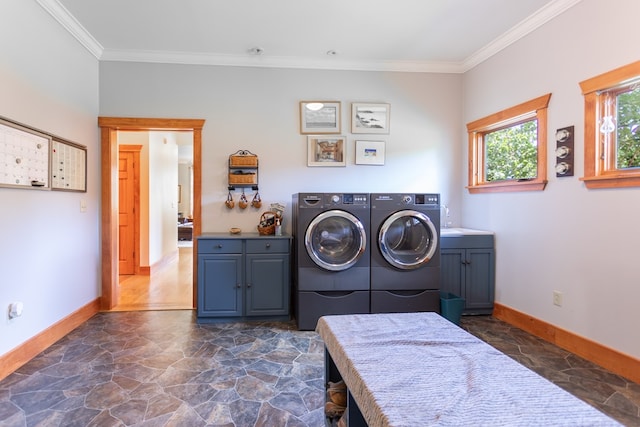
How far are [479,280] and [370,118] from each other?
6.97 ft

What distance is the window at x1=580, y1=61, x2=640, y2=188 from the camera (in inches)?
87.5

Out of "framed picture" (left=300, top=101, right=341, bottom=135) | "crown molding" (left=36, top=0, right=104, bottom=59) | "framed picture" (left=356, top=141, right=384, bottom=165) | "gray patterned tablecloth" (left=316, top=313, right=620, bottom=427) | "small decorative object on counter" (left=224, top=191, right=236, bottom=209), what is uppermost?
"crown molding" (left=36, top=0, right=104, bottom=59)

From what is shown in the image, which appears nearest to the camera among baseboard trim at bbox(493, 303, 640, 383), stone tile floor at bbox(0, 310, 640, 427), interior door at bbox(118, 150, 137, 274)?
stone tile floor at bbox(0, 310, 640, 427)

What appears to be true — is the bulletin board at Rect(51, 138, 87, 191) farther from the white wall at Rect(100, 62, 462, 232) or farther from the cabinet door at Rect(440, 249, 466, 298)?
the cabinet door at Rect(440, 249, 466, 298)

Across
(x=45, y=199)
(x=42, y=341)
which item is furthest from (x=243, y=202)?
(x=42, y=341)

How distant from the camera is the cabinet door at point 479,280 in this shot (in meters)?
3.43

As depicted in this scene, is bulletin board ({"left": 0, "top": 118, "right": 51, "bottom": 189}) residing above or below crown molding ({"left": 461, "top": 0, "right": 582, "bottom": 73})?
below

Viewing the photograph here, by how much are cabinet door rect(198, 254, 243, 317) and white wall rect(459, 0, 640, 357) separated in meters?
2.64

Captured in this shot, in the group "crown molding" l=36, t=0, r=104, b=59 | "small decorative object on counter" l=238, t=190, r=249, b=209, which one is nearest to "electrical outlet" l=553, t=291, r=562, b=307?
"small decorative object on counter" l=238, t=190, r=249, b=209

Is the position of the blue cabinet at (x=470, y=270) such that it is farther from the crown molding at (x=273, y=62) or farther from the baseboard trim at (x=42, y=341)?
the baseboard trim at (x=42, y=341)

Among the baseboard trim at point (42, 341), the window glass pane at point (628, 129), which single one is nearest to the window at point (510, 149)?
the window glass pane at point (628, 129)

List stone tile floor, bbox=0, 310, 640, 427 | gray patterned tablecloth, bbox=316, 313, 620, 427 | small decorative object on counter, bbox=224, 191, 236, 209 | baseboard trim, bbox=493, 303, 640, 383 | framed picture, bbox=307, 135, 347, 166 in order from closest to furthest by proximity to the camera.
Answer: gray patterned tablecloth, bbox=316, 313, 620, 427 → stone tile floor, bbox=0, 310, 640, 427 → baseboard trim, bbox=493, 303, 640, 383 → small decorative object on counter, bbox=224, 191, 236, 209 → framed picture, bbox=307, 135, 347, 166

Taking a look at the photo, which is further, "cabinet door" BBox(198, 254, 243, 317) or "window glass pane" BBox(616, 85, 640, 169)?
"cabinet door" BBox(198, 254, 243, 317)

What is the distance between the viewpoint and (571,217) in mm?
2594
